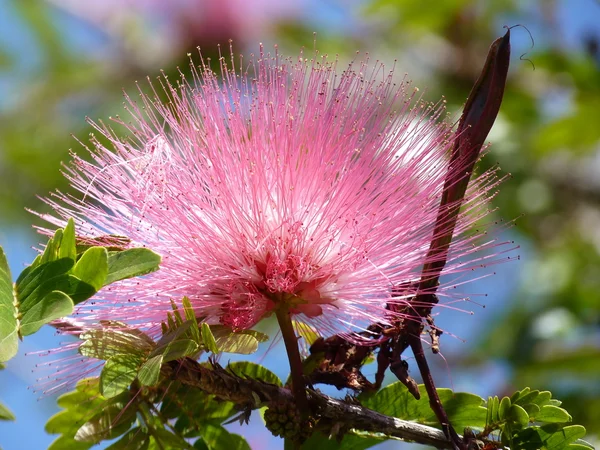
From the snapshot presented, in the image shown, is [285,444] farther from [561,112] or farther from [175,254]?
[561,112]

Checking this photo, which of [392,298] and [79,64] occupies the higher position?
[79,64]

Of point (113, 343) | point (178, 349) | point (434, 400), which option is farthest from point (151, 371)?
point (434, 400)

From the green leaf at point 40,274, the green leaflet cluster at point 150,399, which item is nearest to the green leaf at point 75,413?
the green leaflet cluster at point 150,399

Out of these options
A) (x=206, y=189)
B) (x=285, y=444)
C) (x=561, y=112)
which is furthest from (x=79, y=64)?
(x=285, y=444)

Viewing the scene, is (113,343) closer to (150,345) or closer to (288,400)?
(150,345)

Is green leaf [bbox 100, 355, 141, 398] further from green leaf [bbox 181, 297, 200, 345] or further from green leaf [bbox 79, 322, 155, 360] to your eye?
green leaf [bbox 181, 297, 200, 345]

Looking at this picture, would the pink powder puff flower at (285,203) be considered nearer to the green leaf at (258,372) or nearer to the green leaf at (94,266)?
the green leaf at (258,372)

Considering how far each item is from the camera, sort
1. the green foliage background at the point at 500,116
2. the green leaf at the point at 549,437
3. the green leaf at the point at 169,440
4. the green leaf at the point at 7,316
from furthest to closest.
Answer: the green foliage background at the point at 500,116
the green leaf at the point at 169,440
the green leaf at the point at 549,437
the green leaf at the point at 7,316
